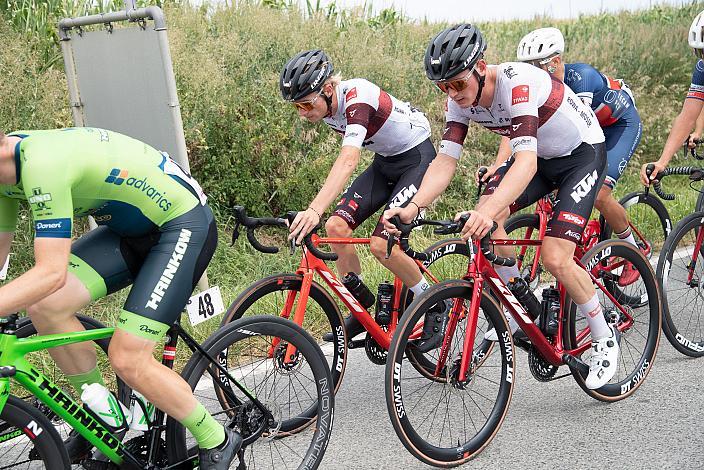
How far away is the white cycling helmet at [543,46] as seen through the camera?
696cm

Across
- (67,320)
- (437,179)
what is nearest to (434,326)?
(437,179)

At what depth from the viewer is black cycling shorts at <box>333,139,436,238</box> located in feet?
18.1

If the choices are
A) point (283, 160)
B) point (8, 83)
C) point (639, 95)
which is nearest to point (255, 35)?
point (283, 160)

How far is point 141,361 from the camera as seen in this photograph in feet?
11.5

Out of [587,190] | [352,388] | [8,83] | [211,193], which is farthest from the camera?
[211,193]

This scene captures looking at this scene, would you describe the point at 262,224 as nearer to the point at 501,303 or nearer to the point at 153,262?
the point at 153,262

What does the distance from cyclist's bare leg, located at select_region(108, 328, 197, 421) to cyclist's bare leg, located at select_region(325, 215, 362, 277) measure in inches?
77.7

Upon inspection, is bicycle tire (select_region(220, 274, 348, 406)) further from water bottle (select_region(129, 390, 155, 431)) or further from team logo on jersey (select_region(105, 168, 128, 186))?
team logo on jersey (select_region(105, 168, 128, 186))

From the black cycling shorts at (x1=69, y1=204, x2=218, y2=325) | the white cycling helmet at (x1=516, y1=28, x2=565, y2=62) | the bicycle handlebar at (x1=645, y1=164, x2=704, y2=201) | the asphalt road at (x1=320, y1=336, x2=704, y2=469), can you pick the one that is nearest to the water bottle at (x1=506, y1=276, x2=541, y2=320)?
the asphalt road at (x1=320, y1=336, x2=704, y2=469)

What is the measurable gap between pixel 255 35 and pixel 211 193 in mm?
2969

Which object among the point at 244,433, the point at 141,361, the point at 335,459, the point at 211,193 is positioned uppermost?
the point at 141,361

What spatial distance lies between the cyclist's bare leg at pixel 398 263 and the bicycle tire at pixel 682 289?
1.58 meters

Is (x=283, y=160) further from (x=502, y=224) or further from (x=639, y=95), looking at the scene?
(x=639, y=95)

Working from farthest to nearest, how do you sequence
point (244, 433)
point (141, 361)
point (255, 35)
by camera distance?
point (255, 35) < point (244, 433) < point (141, 361)
